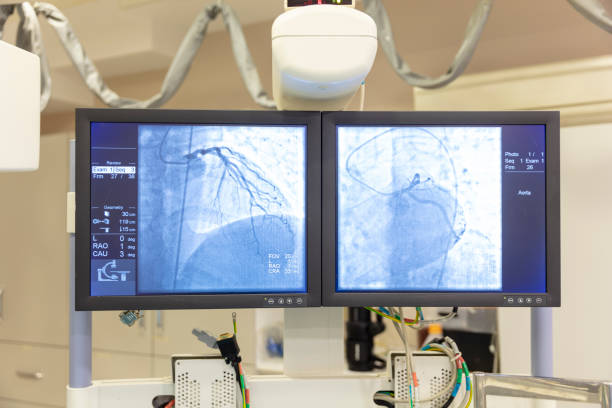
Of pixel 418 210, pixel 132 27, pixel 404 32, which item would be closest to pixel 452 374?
pixel 418 210

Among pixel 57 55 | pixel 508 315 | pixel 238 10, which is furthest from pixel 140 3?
pixel 508 315

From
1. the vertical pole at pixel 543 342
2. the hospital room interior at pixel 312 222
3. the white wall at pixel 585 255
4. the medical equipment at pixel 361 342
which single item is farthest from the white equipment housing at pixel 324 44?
the medical equipment at pixel 361 342

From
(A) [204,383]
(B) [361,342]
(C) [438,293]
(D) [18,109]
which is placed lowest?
(B) [361,342]

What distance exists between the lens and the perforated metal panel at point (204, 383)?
101 centimetres

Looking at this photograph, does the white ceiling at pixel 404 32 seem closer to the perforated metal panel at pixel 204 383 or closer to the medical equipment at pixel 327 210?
the medical equipment at pixel 327 210

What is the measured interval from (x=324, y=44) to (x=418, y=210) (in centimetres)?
35

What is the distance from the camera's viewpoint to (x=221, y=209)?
3.09ft

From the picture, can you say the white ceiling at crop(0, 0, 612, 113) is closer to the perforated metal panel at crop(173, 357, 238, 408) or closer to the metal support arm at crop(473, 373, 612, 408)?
the metal support arm at crop(473, 373, 612, 408)

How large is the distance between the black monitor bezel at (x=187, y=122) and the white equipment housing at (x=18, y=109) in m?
0.08

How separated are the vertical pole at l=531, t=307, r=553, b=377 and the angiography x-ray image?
16 cm

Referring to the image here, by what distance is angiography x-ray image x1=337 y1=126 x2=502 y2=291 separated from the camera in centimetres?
94

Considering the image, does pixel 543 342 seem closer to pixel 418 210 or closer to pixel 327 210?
pixel 418 210

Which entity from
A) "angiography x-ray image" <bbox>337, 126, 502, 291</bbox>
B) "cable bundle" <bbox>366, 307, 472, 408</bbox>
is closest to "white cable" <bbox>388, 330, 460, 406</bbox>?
"cable bundle" <bbox>366, 307, 472, 408</bbox>

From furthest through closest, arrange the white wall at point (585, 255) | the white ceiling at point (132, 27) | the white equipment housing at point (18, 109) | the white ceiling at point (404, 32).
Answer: the white ceiling at point (132, 27) → the white ceiling at point (404, 32) → the white wall at point (585, 255) → the white equipment housing at point (18, 109)
